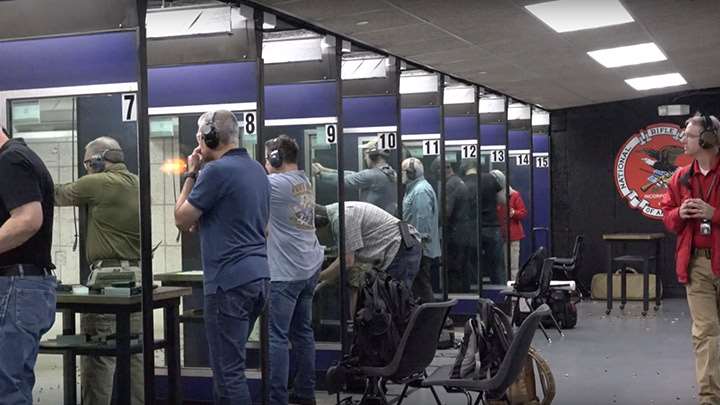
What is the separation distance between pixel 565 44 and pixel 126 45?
4.40 metres

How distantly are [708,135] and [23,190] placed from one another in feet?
11.9

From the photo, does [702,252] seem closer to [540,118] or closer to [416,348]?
[416,348]

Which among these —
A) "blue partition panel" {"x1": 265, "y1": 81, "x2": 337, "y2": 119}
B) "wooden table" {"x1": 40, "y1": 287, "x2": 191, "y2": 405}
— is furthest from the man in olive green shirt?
"blue partition panel" {"x1": 265, "y1": 81, "x2": 337, "y2": 119}

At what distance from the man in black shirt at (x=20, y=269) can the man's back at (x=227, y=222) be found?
0.74 metres

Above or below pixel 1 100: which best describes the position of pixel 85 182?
below

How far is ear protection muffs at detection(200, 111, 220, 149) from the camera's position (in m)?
4.45

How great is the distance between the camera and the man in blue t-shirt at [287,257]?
5410 mm

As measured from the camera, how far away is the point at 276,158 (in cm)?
555

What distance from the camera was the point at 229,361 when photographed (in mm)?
4242

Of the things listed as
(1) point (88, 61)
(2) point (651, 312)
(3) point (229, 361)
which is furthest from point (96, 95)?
(2) point (651, 312)

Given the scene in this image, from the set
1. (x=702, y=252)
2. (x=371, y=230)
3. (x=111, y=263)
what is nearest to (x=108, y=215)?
(x=111, y=263)

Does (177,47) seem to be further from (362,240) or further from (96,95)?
(362,240)

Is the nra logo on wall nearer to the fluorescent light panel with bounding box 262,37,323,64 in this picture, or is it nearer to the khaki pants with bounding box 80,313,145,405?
the fluorescent light panel with bounding box 262,37,323,64

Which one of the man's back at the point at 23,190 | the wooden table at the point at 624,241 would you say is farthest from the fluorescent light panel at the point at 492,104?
the man's back at the point at 23,190
